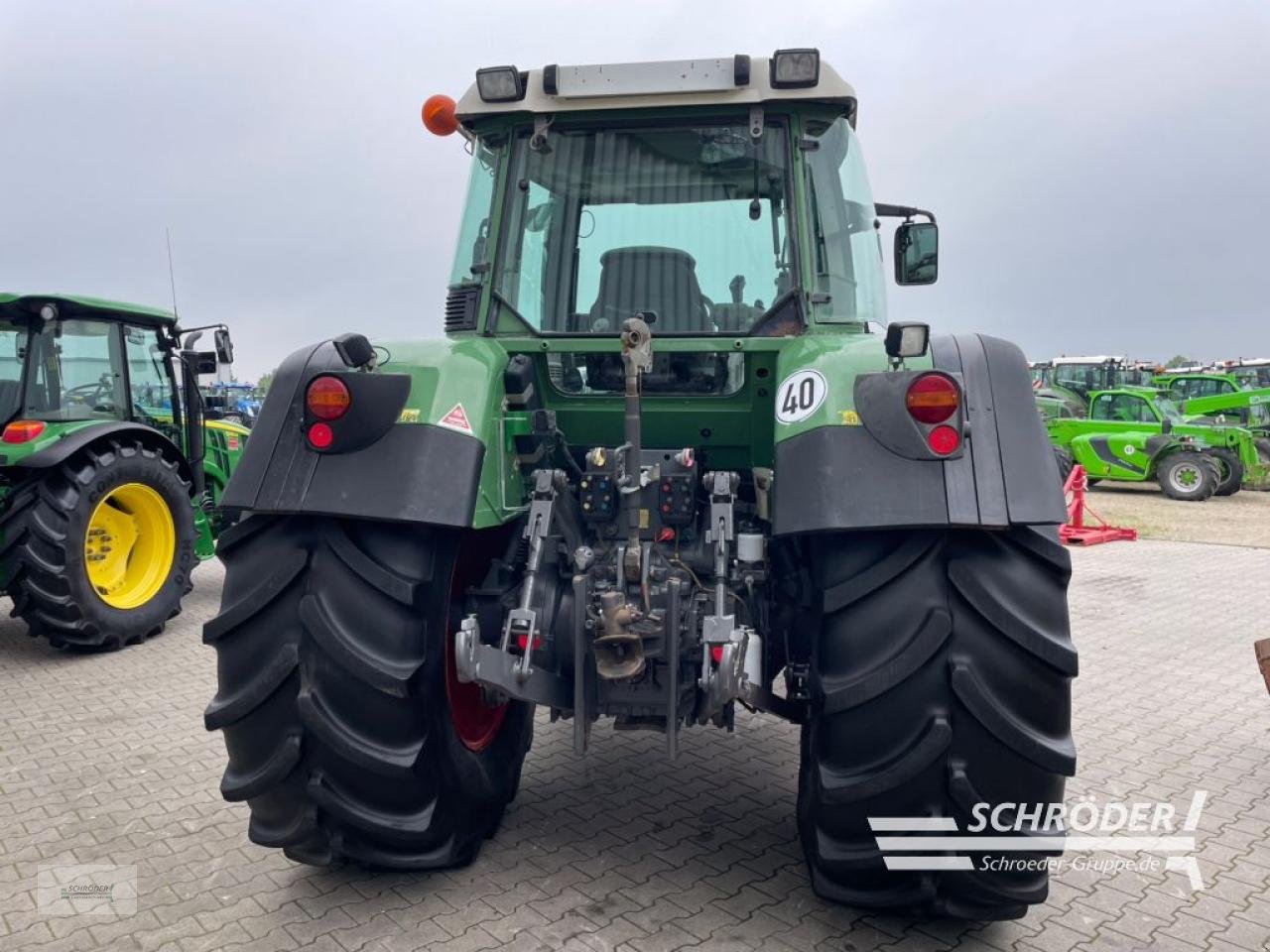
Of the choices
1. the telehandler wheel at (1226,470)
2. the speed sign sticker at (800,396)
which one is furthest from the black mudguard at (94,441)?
the telehandler wheel at (1226,470)

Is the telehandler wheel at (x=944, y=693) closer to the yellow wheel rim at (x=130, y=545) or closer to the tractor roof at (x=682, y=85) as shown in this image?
the tractor roof at (x=682, y=85)

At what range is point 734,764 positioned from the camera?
407cm

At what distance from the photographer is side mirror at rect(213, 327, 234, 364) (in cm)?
745

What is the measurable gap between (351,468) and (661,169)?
5.38 ft

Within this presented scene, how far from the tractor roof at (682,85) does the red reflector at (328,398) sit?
53.6 inches

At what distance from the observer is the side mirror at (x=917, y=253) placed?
3982mm

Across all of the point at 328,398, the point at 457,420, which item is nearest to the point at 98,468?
the point at 328,398

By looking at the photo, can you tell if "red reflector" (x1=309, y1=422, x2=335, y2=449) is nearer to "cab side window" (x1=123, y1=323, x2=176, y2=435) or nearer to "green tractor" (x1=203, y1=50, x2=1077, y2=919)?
"green tractor" (x1=203, y1=50, x2=1077, y2=919)

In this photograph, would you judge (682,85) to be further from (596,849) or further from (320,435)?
(596,849)

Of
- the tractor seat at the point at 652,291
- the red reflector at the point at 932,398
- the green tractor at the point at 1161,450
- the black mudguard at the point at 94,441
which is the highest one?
the tractor seat at the point at 652,291

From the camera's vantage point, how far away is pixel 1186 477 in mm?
15133

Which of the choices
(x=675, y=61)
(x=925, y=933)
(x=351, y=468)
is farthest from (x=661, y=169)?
(x=925, y=933)

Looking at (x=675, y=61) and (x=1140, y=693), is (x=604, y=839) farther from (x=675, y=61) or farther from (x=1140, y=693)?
(x=1140, y=693)

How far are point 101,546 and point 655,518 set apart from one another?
513cm
